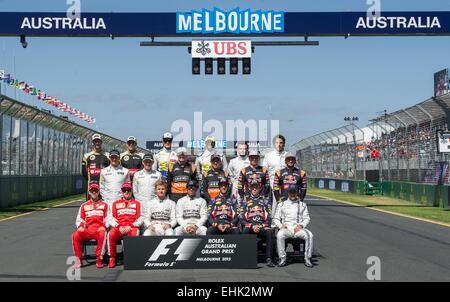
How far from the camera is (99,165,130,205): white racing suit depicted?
11.4 m

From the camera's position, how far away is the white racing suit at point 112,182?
1136 centimetres

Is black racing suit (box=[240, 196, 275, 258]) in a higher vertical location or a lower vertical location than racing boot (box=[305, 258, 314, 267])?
higher

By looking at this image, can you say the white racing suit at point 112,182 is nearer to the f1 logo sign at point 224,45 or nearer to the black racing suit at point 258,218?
the black racing suit at point 258,218

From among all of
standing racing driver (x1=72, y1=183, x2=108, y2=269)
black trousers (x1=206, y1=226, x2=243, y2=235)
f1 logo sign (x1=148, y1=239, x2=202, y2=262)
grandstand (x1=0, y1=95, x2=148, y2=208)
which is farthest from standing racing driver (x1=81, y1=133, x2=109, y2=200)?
grandstand (x1=0, y1=95, x2=148, y2=208)

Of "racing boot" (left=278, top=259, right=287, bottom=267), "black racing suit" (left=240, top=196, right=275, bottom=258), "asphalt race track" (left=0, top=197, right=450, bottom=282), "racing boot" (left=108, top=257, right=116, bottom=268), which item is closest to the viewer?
"asphalt race track" (left=0, top=197, right=450, bottom=282)

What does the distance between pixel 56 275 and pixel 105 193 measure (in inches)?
101

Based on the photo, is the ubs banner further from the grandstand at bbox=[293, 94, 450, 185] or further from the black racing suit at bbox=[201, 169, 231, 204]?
the grandstand at bbox=[293, 94, 450, 185]

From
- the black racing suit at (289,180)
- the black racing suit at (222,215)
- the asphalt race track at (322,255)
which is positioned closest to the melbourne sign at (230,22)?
the asphalt race track at (322,255)

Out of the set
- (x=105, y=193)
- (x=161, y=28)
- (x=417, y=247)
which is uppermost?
(x=161, y=28)

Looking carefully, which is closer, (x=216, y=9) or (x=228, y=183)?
(x=228, y=183)

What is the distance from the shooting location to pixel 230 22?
2148 cm
